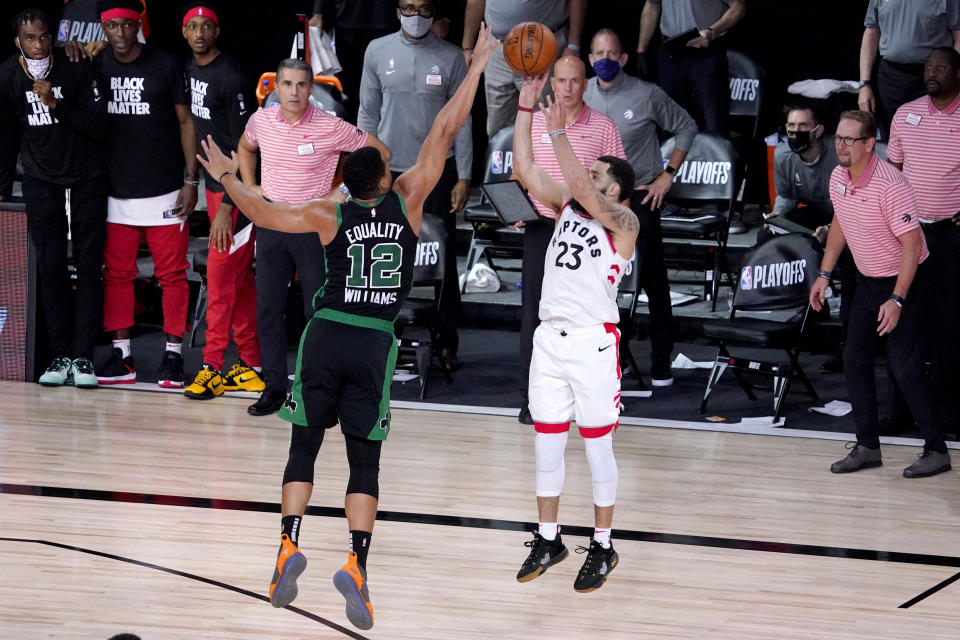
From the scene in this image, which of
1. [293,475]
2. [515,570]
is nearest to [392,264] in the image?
[293,475]

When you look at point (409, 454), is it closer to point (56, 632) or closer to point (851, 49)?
point (56, 632)

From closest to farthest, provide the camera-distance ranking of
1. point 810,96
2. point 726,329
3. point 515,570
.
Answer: point 515,570 → point 726,329 → point 810,96

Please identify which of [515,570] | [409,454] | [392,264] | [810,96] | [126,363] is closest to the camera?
[392,264]

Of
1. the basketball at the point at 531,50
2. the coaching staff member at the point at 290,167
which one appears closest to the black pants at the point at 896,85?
the basketball at the point at 531,50

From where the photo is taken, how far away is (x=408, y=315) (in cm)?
812

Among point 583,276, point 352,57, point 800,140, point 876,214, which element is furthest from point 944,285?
point 352,57

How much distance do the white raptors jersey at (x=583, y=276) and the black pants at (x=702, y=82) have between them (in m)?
4.58

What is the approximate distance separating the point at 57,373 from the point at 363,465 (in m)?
4.03

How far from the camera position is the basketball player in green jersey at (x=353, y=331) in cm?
493

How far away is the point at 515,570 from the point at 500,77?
502 cm

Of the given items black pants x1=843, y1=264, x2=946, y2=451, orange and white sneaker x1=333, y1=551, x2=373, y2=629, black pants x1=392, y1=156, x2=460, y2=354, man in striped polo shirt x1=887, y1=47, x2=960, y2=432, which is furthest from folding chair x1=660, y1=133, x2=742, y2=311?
orange and white sneaker x1=333, y1=551, x2=373, y2=629

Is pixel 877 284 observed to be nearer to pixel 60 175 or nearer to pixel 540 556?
pixel 540 556

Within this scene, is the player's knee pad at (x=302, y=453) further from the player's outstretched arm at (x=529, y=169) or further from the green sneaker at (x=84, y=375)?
the green sneaker at (x=84, y=375)

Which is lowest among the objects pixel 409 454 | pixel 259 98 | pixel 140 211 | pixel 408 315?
pixel 409 454
